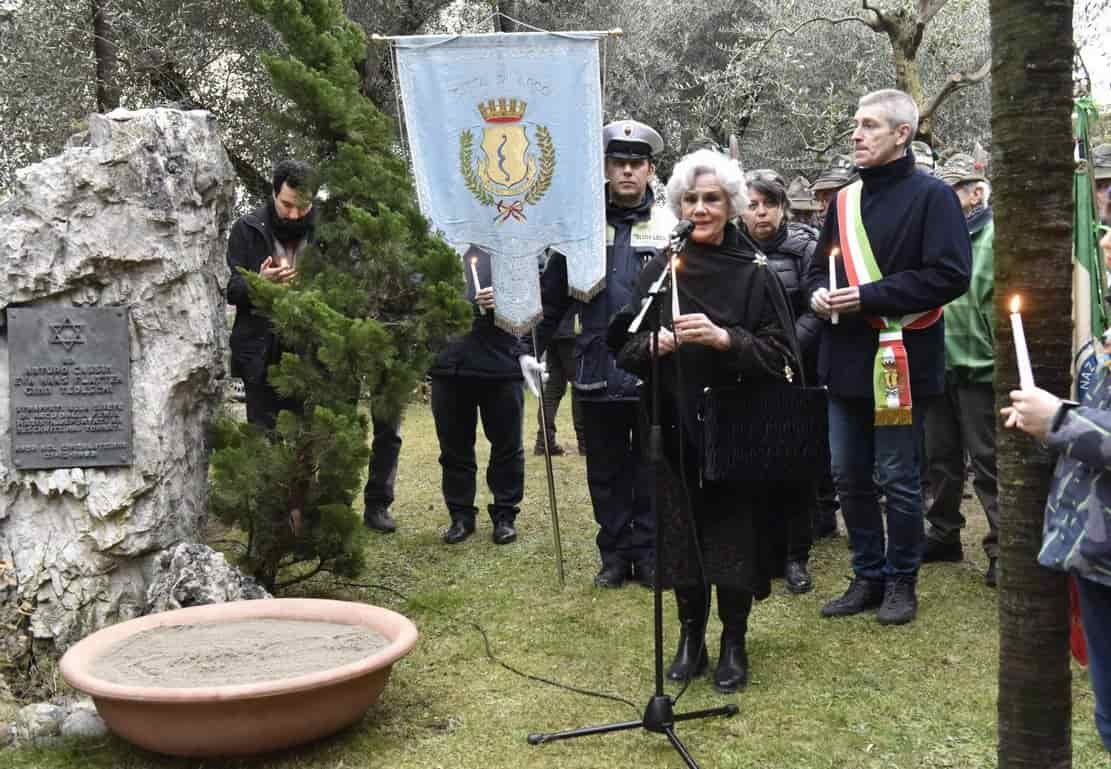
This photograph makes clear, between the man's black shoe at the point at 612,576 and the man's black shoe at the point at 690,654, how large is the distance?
1.31 meters

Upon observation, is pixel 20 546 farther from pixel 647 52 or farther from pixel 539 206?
pixel 647 52

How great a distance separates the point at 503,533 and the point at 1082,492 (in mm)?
4535

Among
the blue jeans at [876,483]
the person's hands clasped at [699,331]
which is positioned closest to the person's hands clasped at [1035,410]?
the person's hands clasped at [699,331]

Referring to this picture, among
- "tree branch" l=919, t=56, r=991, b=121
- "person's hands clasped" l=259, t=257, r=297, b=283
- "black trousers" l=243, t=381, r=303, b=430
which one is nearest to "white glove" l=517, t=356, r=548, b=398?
"black trousers" l=243, t=381, r=303, b=430

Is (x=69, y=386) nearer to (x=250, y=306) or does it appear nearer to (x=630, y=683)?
(x=250, y=306)

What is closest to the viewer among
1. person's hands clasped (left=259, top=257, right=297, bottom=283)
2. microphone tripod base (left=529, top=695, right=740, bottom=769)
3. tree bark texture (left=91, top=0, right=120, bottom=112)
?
microphone tripod base (left=529, top=695, right=740, bottom=769)

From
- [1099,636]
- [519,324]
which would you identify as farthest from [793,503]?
[519,324]

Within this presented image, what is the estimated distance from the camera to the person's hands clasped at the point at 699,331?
387cm

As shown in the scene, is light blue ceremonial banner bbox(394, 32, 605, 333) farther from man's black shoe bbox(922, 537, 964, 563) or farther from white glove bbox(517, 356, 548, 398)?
man's black shoe bbox(922, 537, 964, 563)

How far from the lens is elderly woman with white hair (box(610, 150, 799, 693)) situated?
13.5 feet

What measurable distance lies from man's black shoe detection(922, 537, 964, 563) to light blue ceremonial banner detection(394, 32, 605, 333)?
2.39 m

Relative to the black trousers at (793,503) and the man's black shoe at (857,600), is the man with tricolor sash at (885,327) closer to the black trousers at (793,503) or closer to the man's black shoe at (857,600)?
the man's black shoe at (857,600)

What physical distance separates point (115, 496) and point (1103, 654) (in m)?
3.80

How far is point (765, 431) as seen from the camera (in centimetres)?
402
